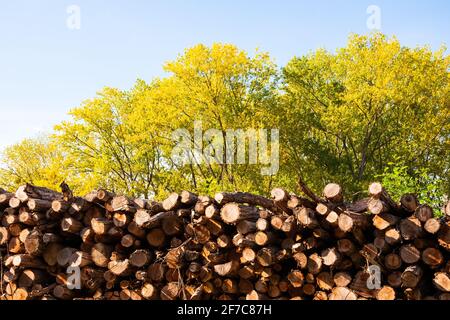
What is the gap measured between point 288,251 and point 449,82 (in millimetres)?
22488

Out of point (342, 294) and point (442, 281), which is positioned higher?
point (442, 281)

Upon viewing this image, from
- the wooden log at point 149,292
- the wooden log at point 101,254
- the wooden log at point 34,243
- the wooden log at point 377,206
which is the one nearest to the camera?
the wooden log at point 377,206

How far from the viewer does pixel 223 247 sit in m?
5.97

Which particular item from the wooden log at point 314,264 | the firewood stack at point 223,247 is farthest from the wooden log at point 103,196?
the wooden log at point 314,264

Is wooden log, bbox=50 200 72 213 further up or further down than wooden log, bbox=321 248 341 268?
further up

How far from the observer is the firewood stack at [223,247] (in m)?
5.41

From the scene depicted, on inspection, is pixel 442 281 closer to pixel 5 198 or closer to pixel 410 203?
pixel 410 203

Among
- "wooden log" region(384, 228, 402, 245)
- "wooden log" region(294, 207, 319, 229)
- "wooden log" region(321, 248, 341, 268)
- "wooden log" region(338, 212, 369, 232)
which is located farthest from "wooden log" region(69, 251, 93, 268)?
"wooden log" region(384, 228, 402, 245)

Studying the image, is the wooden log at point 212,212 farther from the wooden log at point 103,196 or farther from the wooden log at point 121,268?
the wooden log at point 103,196

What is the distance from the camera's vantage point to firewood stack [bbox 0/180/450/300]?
17.7ft

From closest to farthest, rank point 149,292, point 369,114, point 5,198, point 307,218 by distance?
point 307,218 → point 149,292 → point 5,198 → point 369,114

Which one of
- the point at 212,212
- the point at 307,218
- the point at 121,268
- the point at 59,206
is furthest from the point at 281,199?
the point at 59,206

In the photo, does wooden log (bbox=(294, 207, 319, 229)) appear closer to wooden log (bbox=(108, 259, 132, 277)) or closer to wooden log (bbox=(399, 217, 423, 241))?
wooden log (bbox=(399, 217, 423, 241))
